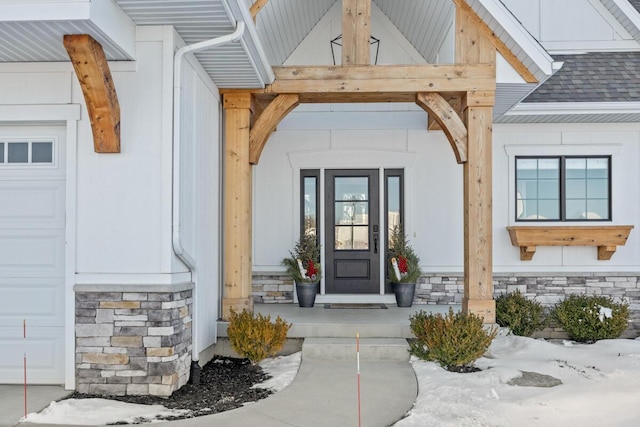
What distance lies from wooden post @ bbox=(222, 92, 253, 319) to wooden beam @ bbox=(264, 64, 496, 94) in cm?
49

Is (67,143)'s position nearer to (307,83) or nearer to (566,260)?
(307,83)

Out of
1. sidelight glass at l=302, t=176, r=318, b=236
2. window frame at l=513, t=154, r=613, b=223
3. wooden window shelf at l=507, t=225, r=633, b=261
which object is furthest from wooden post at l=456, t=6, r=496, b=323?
sidelight glass at l=302, t=176, r=318, b=236

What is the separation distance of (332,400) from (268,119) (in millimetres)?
3408

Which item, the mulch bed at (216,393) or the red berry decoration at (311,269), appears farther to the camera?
the red berry decoration at (311,269)

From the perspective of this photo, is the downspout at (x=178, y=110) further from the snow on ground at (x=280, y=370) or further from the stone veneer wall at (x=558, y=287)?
the stone veneer wall at (x=558, y=287)

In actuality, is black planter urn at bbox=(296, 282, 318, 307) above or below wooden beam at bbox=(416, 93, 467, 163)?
below

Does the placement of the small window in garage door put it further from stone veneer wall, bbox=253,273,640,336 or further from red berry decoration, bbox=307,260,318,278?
stone veneer wall, bbox=253,273,640,336

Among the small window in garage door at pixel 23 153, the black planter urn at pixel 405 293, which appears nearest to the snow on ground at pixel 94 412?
the small window in garage door at pixel 23 153

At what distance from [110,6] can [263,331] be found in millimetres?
3390

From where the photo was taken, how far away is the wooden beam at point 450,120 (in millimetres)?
7309

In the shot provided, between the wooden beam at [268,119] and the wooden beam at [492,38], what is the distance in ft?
6.81

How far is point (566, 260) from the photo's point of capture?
30.7ft

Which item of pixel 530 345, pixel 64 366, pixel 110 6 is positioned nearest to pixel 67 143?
pixel 110 6

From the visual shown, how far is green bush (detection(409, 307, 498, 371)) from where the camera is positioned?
6305 mm
